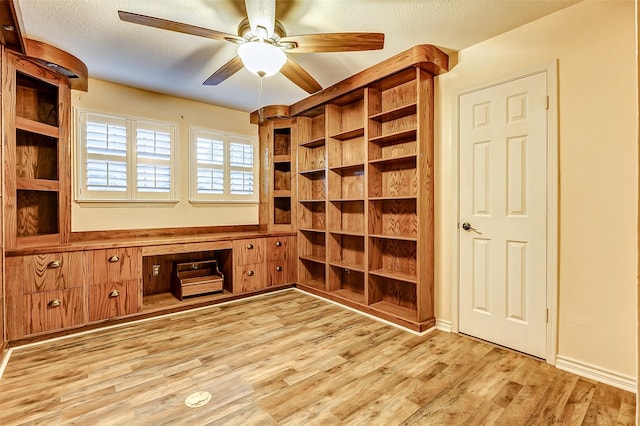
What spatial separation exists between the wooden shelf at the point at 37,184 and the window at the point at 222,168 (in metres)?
1.40

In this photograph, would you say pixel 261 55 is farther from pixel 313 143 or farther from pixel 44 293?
pixel 44 293

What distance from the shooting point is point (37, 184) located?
281 cm

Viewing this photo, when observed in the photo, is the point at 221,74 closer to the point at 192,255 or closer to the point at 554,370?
the point at 192,255

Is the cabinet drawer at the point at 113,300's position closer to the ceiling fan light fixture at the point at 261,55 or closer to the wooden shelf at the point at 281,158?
the wooden shelf at the point at 281,158

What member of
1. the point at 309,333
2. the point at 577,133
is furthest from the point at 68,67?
the point at 577,133

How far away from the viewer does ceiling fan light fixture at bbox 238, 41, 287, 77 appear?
1949 mm

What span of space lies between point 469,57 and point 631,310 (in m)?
2.23

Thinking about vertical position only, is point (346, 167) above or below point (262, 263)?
above

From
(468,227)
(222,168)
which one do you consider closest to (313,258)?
(222,168)

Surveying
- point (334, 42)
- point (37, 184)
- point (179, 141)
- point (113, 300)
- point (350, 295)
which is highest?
point (334, 42)

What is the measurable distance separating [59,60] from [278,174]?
2.66 m

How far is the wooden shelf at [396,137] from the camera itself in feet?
9.77

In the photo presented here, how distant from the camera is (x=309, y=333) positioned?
111 inches

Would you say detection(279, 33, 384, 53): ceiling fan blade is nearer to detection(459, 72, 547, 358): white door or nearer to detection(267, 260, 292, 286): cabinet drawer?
detection(459, 72, 547, 358): white door
